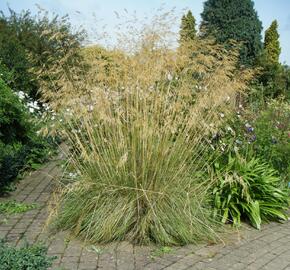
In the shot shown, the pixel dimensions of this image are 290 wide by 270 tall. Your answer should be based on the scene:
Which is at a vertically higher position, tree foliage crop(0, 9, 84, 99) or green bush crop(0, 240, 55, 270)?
tree foliage crop(0, 9, 84, 99)

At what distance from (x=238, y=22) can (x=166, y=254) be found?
18.7m

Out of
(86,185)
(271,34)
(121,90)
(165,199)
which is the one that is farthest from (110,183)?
(271,34)

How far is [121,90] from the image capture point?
202 inches

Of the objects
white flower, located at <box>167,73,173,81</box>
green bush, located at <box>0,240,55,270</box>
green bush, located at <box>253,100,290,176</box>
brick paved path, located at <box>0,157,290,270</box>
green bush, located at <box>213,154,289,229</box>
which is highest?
white flower, located at <box>167,73,173,81</box>

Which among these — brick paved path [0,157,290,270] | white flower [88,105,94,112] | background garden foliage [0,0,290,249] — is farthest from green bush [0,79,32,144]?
brick paved path [0,157,290,270]

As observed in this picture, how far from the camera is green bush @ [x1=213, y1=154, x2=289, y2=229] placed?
5.09 meters

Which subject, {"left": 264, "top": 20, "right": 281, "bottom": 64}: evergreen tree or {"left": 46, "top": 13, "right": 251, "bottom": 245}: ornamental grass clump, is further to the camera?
{"left": 264, "top": 20, "right": 281, "bottom": 64}: evergreen tree

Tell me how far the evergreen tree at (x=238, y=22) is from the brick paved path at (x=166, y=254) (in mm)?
16975

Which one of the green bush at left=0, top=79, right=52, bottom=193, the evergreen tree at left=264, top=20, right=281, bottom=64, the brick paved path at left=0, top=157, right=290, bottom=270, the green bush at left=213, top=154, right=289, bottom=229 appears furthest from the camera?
the evergreen tree at left=264, top=20, right=281, bottom=64

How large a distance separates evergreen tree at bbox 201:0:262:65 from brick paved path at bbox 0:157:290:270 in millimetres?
16975

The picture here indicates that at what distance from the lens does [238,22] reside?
70.4 feet

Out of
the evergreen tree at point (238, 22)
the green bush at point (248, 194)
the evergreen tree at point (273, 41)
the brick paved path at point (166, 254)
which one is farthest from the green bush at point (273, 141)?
the evergreen tree at point (273, 41)

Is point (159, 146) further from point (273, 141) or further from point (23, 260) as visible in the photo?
point (273, 141)

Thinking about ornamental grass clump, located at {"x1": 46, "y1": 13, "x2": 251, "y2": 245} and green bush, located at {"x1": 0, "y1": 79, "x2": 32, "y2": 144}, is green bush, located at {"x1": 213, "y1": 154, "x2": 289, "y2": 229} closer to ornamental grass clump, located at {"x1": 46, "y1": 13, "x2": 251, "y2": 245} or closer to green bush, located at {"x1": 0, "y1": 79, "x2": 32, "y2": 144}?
ornamental grass clump, located at {"x1": 46, "y1": 13, "x2": 251, "y2": 245}
